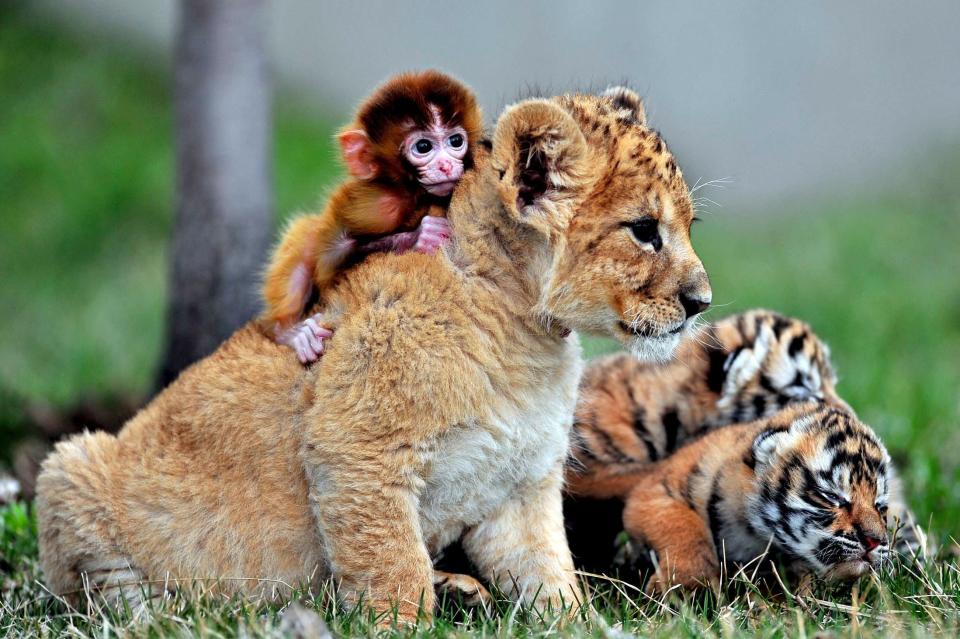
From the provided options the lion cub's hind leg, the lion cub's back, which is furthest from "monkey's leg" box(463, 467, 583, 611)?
the lion cub's hind leg

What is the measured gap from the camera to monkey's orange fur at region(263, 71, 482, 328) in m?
4.85

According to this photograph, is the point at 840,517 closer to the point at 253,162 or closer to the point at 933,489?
the point at 933,489

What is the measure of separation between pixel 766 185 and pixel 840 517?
1323 cm

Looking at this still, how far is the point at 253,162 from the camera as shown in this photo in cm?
762

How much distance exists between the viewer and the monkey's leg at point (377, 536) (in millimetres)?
4262

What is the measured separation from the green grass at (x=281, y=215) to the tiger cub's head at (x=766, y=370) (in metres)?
0.27

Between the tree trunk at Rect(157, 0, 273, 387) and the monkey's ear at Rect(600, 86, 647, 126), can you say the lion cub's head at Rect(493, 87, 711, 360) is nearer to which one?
the monkey's ear at Rect(600, 86, 647, 126)

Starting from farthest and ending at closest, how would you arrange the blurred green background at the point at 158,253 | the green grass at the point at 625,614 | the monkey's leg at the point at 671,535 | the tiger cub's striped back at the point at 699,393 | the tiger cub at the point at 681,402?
the blurred green background at the point at 158,253
the tiger cub's striped back at the point at 699,393
the tiger cub at the point at 681,402
the monkey's leg at the point at 671,535
the green grass at the point at 625,614

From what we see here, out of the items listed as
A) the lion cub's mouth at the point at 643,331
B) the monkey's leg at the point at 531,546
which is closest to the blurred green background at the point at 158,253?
the monkey's leg at the point at 531,546

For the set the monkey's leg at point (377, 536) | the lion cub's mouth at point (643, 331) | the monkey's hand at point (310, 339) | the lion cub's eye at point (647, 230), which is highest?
the lion cub's eye at point (647, 230)

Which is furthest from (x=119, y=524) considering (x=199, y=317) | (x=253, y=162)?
(x=253, y=162)

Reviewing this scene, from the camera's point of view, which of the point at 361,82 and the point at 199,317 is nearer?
the point at 199,317

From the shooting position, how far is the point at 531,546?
15.9 ft

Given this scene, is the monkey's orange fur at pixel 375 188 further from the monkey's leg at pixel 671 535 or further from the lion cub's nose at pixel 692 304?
the monkey's leg at pixel 671 535
